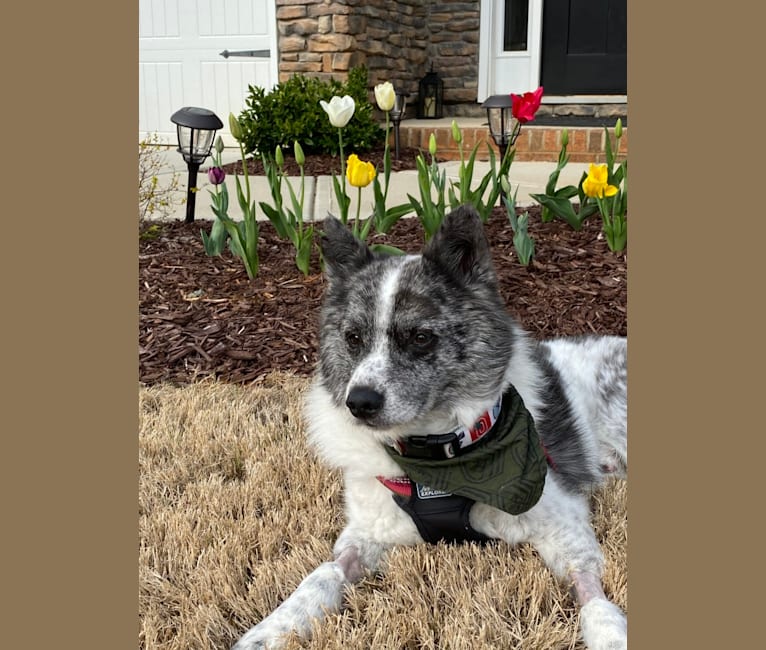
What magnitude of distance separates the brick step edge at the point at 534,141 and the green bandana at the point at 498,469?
644cm

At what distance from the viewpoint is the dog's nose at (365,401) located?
79.8 inches

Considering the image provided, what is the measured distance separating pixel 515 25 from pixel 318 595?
34.3 feet

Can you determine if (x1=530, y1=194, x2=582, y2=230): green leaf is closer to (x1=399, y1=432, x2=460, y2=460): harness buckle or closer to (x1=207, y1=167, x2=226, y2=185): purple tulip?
(x1=207, y1=167, x2=226, y2=185): purple tulip

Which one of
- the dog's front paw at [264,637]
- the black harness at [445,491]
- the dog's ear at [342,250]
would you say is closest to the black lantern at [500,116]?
the dog's ear at [342,250]

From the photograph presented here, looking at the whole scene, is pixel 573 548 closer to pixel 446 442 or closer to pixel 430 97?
pixel 446 442

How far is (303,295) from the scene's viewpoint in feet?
14.4

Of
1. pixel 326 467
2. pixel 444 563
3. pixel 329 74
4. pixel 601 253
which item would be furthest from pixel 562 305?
pixel 329 74

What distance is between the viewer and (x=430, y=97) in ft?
35.9

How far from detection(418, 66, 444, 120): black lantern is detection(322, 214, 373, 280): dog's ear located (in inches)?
354

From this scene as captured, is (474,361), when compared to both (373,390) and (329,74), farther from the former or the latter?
(329,74)

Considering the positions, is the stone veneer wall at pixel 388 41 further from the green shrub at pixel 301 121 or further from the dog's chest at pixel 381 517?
the dog's chest at pixel 381 517

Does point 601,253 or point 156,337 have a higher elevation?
point 601,253

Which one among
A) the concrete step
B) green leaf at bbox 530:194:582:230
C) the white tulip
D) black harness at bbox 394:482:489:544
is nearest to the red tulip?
green leaf at bbox 530:194:582:230

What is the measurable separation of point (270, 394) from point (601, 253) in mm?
2314
